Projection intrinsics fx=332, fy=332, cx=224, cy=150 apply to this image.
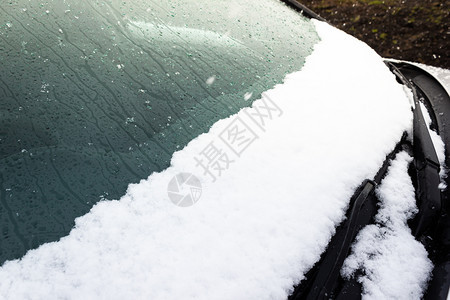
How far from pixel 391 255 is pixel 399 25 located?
593cm

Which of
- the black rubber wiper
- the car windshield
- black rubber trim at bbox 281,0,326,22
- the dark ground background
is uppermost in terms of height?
the dark ground background

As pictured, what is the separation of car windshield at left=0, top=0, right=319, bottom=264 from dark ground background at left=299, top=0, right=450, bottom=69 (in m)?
4.58

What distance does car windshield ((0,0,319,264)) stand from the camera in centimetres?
101

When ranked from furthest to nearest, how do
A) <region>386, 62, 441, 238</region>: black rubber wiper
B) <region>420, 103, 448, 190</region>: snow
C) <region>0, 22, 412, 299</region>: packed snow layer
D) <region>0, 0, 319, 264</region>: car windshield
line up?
1. <region>420, 103, 448, 190</region>: snow
2. <region>386, 62, 441, 238</region>: black rubber wiper
3. <region>0, 0, 319, 264</region>: car windshield
4. <region>0, 22, 412, 299</region>: packed snow layer

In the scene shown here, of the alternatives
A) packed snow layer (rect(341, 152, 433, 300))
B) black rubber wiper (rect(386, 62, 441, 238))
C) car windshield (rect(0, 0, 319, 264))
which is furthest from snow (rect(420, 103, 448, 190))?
car windshield (rect(0, 0, 319, 264))

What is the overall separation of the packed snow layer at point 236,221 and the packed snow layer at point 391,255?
136mm

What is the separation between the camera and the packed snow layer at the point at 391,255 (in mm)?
1133

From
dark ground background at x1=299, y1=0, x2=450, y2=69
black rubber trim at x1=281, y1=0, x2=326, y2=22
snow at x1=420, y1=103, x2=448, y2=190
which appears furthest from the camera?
dark ground background at x1=299, y1=0, x2=450, y2=69

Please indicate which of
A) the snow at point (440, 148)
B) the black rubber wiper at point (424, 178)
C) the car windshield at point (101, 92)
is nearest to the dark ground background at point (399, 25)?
the snow at point (440, 148)

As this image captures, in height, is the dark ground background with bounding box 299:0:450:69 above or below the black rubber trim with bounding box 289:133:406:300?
above

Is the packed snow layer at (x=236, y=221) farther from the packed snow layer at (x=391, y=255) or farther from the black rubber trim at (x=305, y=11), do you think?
the black rubber trim at (x=305, y=11)

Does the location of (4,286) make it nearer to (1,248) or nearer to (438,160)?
(1,248)

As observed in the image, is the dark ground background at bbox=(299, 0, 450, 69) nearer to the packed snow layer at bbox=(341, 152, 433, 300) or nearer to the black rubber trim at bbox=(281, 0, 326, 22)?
the black rubber trim at bbox=(281, 0, 326, 22)

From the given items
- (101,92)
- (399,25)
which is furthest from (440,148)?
(399,25)
